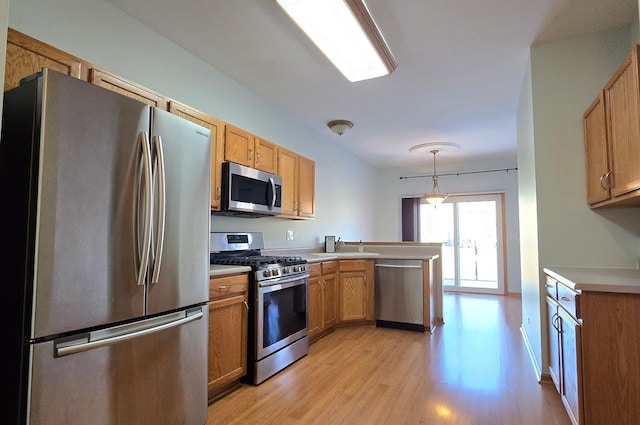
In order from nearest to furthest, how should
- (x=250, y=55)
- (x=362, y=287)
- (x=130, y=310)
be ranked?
(x=130, y=310), (x=250, y=55), (x=362, y=287)

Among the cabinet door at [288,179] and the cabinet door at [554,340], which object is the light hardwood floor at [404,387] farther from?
the cabinet door at [288,179]

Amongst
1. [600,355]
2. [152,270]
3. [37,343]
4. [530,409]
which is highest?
[152,270]

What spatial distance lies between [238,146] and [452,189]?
519 centimetres

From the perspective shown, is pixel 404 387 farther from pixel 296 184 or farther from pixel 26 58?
pixel 26 58

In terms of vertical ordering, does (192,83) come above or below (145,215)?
above

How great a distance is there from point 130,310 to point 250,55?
2241 mm

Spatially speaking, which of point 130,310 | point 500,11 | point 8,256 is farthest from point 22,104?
point 500,11

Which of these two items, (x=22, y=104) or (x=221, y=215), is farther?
(x=221, y=215)

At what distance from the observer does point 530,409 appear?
7.36 feet

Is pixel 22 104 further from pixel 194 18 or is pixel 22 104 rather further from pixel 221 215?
pixel 221 215

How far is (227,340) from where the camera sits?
240 centimetres

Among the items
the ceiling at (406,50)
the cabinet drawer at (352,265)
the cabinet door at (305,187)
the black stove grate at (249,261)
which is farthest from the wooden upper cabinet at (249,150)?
the cabinet drawer at (352,265)

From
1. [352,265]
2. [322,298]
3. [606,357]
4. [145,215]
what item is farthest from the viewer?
[352,265]

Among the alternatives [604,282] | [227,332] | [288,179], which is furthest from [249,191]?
[604,282]
